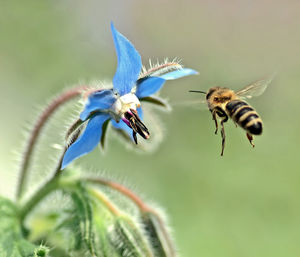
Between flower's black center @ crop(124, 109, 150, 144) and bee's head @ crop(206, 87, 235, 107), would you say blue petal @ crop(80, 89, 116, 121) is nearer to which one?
flower's black center @ crop(124, 109, 150, 144)

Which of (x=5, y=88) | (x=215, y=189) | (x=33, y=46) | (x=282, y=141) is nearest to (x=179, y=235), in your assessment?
(x=215, y=189)

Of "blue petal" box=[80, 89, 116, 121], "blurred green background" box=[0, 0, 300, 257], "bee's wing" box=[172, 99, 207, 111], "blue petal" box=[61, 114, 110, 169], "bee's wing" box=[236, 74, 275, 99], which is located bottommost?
"blue petal" box=[61, 114, 110, 169]

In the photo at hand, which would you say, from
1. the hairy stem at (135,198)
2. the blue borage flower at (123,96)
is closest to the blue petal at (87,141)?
the blue borage flower at (123,96)

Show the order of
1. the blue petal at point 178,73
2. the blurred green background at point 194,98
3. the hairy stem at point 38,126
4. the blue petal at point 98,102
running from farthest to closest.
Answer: the blurred green background at point 194,98 → the hairy stem at point 38,126 → the blue petal at point 178,73 → the blue petal at point 98,102

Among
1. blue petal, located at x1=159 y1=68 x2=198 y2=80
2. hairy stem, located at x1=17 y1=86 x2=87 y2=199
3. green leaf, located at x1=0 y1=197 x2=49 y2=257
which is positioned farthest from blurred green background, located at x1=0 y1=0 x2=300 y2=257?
blue petal, located at x1=159 y1=68 x2=198 y2=80

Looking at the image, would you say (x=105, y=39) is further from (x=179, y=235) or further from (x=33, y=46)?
(x=179, y=235)

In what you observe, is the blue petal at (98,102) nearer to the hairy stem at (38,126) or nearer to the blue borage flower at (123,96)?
the blue borage flower at (123,96)

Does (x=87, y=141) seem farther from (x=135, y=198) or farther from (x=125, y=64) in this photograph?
(x=135, y=198)
